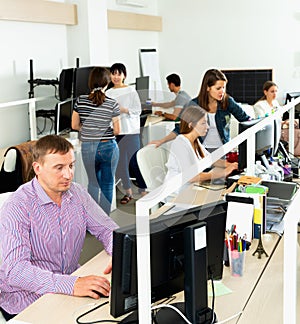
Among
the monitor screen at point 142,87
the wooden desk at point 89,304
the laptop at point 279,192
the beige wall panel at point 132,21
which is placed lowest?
the wooden desk at point 89,304

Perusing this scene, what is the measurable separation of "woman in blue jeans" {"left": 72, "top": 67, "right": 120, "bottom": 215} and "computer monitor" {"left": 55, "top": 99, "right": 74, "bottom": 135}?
0.42 m

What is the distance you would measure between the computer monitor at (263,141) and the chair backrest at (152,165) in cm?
51

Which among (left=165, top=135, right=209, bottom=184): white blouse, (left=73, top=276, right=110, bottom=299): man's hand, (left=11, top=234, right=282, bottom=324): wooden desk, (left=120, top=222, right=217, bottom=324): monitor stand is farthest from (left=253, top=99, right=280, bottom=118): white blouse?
(left=120, top=222, right=217, bottom=324): monitor stand

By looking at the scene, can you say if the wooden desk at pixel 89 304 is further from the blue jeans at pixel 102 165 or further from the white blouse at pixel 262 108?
the white blouse at pixel 262 108

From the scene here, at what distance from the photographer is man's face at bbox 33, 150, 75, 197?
212 centimetres

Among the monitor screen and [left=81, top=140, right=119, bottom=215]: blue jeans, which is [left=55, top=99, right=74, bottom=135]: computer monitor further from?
the monitor screen

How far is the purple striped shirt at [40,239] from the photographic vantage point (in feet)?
6.32

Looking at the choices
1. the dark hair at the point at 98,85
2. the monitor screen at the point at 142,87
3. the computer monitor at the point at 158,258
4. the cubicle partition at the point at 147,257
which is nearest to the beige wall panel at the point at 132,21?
the monitor screen at the point at 142,87

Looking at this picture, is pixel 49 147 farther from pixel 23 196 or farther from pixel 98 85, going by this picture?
pixel 98 85

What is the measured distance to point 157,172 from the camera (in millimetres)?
3205

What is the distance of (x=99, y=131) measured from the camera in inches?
167

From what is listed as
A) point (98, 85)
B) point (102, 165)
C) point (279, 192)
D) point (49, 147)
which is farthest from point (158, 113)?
point (49, 147)

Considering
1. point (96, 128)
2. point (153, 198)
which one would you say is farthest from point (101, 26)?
point (153, 198)

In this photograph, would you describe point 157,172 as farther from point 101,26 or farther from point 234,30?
point 234,30
